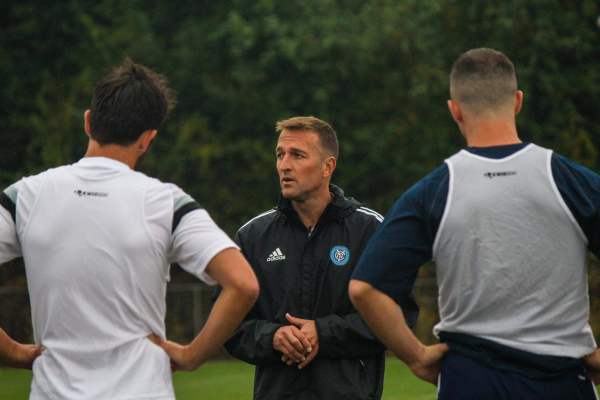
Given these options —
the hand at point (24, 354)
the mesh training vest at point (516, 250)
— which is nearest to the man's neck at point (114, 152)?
the hand at point (24, 354)

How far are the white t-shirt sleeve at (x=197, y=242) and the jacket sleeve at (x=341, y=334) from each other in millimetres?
2028

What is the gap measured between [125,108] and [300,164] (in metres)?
2.46

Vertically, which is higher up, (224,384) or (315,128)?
(315,128)

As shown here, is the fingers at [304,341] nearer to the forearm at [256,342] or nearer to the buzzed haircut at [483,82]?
the forearm at [256,342]

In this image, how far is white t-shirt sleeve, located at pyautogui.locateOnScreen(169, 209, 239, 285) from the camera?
4496 mm

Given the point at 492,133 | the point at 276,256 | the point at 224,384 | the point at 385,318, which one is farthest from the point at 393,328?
the point at 224,384

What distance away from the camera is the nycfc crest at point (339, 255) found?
671 cm

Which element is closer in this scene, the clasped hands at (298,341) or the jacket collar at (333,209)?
the clasped hands at (298,341)

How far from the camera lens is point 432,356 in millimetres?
4898

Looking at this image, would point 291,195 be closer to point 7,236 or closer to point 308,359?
point 308,359

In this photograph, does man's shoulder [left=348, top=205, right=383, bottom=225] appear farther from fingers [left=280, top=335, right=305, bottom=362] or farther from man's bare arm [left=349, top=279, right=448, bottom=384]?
man's bare arm [left=349, top=279, right=448, bottom=384]

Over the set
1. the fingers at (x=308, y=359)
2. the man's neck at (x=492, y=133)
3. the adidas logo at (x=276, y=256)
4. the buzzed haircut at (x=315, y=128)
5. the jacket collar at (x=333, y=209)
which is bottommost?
the fingers at (x=308, y=359)

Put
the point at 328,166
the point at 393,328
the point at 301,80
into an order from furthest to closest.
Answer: the point at 301,80 → the point at 328,166 → the point at 393,328

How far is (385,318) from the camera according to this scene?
488cm
